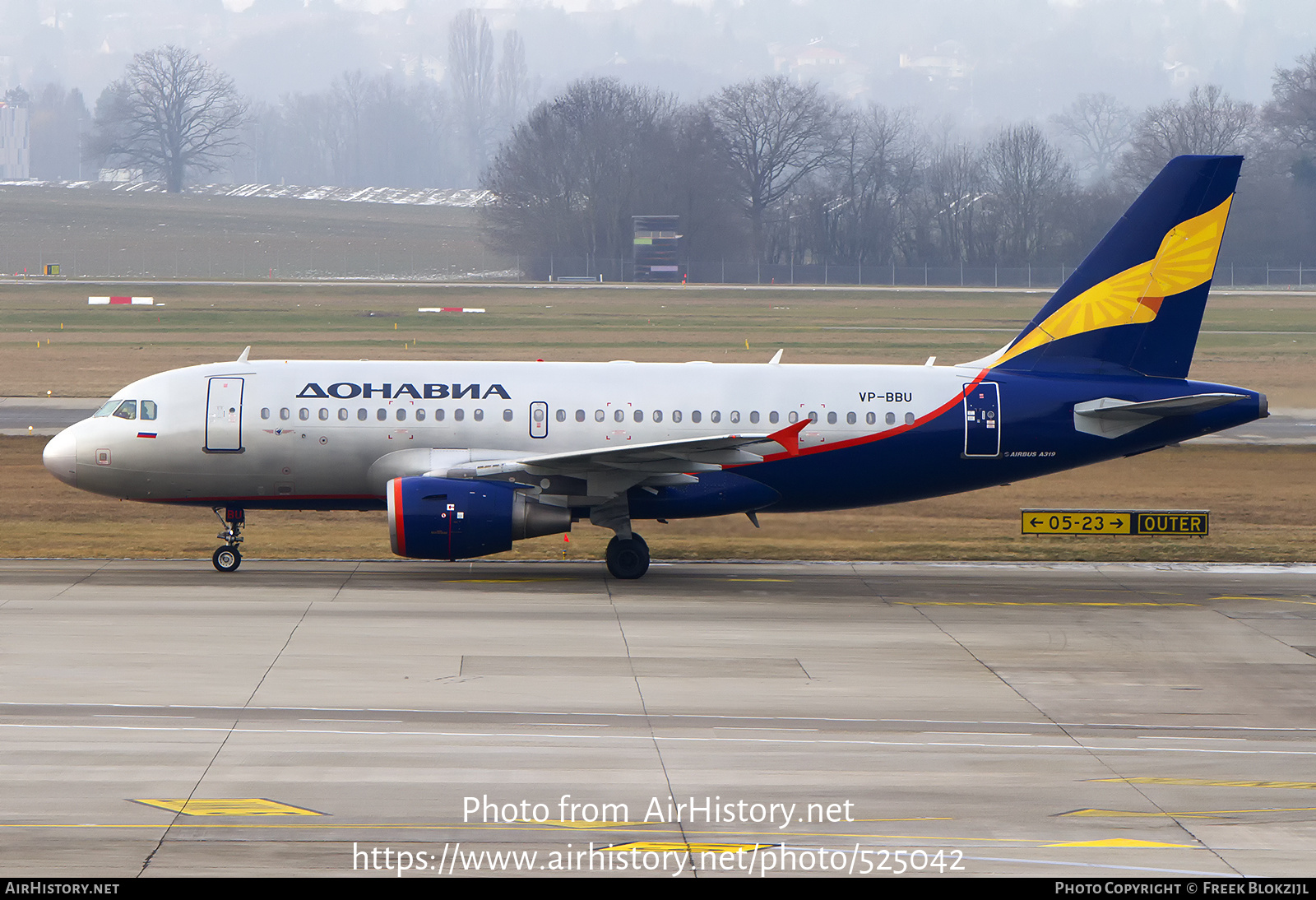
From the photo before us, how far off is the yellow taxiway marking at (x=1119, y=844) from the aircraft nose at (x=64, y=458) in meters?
21.6

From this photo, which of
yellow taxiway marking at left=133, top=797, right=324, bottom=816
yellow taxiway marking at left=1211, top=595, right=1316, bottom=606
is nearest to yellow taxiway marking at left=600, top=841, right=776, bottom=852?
yellow taxiway marking at left=133, top=797, right=324, bottom=816

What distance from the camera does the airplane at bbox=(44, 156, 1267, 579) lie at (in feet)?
93.2

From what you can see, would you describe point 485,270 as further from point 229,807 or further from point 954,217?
point 229,807

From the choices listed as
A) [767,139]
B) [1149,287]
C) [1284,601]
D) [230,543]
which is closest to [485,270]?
[767,139]

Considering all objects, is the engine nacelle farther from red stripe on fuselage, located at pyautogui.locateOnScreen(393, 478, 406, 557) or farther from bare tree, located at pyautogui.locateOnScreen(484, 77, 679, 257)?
bare tree, located at pyautogui.locateOnScreen(484, 77, 679, 257)

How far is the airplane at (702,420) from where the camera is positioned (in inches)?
1118

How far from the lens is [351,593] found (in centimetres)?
2669

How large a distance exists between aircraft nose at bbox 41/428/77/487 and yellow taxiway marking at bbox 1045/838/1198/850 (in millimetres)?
21590

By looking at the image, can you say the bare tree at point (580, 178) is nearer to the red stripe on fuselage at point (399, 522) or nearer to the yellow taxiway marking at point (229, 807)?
the red stripe on fuselage at point (399, 522)

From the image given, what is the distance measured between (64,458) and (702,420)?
42.0ft

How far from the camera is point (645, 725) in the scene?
18375 mm

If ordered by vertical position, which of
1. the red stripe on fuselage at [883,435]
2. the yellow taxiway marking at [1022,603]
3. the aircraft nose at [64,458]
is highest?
the red stripe on fuselage at [883,435]

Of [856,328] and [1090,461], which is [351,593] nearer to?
[1090,461]

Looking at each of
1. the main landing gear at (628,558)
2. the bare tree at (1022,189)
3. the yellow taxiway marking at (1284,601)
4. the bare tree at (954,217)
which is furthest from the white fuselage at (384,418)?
the bare tree at (954,217)
